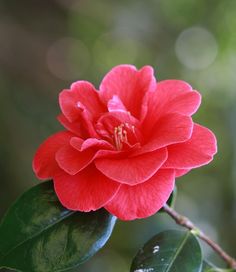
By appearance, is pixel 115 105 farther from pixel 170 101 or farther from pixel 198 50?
pixel 198 50

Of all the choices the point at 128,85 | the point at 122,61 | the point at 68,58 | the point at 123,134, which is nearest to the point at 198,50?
the point at 122,61

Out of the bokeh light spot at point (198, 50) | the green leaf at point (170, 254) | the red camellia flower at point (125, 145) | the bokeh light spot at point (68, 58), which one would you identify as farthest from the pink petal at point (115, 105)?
the bokeh light spot at point (68, 58)

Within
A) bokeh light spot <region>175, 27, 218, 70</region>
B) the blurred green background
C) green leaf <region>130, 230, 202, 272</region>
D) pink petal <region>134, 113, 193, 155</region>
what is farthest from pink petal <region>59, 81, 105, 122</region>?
bokeh light spot <region>175, 27, 218, 70</region>

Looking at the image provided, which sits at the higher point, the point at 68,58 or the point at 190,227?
the point at 190,227

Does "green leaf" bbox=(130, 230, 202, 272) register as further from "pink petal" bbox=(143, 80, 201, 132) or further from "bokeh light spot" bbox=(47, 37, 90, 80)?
"bokeh light spot" bbox=(47, 37, 90, 80)

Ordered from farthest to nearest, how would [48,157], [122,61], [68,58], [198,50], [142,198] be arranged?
[68,58]
[122,61]
[198,50]
[48,157]
[142,198]

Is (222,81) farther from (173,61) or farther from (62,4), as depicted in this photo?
(62,4)
